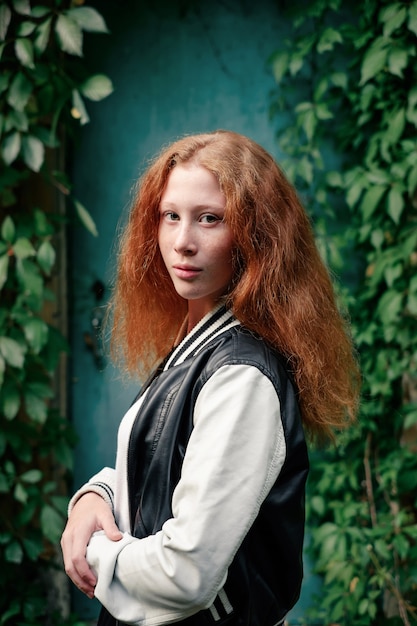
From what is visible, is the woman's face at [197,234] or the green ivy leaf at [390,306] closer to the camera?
the woman's face at [197,234]

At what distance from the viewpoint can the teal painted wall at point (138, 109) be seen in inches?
108

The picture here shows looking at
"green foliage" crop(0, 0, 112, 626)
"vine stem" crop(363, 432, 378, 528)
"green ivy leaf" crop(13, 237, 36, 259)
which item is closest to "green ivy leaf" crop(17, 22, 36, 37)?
"green foliage" crop(0, 0, 112, 626)

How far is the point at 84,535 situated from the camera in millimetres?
1126

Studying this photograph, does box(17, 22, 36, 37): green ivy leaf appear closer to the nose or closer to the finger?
the nose

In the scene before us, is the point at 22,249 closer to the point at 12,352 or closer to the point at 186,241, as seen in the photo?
the point at 12,352

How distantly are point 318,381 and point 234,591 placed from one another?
1.13 feet

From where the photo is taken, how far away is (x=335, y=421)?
1287 mm

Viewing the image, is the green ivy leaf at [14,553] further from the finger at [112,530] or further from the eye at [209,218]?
the eye at [209,218]

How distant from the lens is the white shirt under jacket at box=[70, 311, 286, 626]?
96 centimetres

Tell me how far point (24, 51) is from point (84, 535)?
1601mm

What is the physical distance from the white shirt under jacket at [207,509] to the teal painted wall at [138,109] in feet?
5.67

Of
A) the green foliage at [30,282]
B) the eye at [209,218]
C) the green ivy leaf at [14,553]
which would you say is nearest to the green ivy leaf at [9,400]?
the green foliage at [30,282]

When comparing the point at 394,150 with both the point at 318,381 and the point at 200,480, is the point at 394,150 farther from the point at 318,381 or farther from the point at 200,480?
the point at 200,480

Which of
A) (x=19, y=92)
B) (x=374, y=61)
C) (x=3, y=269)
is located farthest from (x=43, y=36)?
(x=374, y=61)
